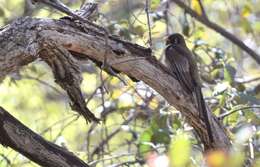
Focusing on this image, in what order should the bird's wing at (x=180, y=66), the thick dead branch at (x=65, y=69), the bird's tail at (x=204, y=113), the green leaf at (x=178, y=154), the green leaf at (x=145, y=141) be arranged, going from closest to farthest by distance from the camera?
the green leaf at (x=178, y=154) < the thick dead branch at (x=65, y=69) < the bird's tail at (x=204, y=113) < the bird's wing at (x=180, y=66) < the green leaf at (x=145, y=141)

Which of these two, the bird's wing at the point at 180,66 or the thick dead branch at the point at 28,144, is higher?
the bird's wing at the point at 180,66

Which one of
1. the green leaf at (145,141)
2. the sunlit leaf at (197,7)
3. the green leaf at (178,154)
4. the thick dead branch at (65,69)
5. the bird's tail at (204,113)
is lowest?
the green leaf at (178,154)

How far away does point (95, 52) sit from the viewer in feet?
8.55

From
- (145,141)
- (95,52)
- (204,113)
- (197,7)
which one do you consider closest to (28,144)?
(95,52)

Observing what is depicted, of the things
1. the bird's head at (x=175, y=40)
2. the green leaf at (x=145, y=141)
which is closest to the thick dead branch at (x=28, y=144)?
the green leaf at (x=145, y=141)

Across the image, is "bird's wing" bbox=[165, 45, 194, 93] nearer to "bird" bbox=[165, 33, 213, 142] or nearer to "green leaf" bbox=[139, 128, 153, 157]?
"bird" bbox=[165, 33, 213, 142]

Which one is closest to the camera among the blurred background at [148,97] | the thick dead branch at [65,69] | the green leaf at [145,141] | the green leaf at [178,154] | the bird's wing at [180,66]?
the green leaf at [178,154]

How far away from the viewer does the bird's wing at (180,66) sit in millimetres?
3010

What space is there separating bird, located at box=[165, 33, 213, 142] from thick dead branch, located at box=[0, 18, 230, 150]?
0.04 metres

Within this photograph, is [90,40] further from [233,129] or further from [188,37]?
[188,37]

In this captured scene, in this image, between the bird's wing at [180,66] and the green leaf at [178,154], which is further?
the bird's wing at [180,66]

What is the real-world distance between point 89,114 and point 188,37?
200 cm

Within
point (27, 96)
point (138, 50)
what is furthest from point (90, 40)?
point (27, 96)

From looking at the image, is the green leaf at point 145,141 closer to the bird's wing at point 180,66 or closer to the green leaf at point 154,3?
the bird's wing at point 180,66
